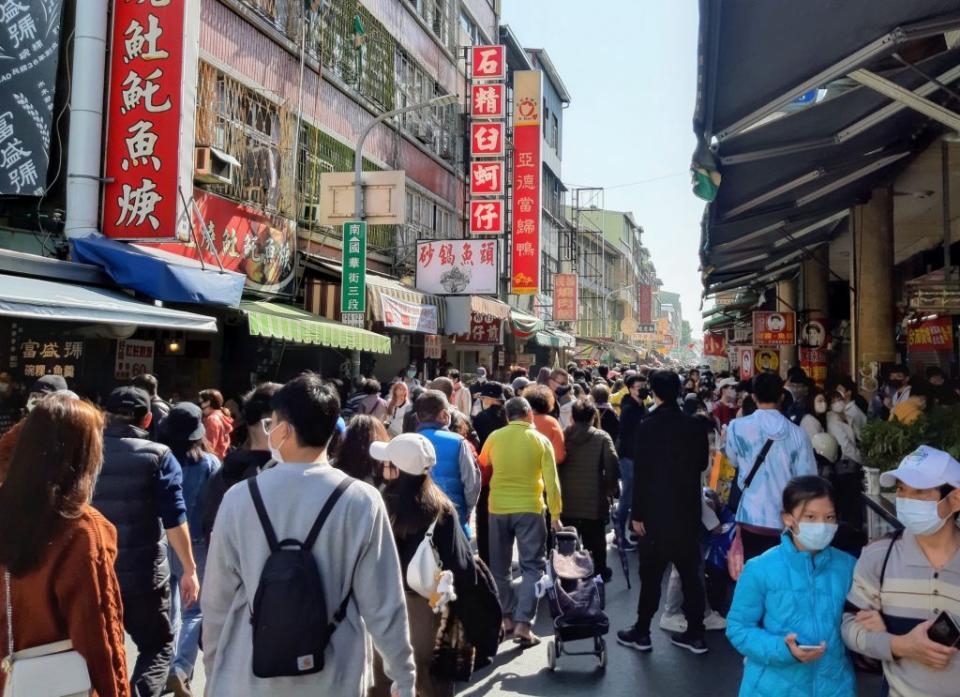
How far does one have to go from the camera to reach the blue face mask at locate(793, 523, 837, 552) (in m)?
3.34

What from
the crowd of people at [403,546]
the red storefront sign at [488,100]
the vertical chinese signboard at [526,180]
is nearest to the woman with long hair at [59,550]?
A: the crowd of people at [403,546]

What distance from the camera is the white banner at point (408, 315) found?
48.4 feet

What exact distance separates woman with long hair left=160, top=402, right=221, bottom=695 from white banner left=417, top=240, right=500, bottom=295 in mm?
12458

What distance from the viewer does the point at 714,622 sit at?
645 centimetres

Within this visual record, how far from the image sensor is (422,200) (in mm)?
21906

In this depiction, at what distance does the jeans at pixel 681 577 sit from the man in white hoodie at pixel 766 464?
1.48 ft

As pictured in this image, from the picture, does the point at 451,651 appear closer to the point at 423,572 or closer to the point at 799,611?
the point at 423,572

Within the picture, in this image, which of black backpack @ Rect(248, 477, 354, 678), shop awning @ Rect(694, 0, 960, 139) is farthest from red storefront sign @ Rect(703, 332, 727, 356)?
black backpack @ Rect(248, 477, 354, 678)

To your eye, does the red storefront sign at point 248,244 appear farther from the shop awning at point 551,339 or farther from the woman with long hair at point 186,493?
the shop awning at point 551,339

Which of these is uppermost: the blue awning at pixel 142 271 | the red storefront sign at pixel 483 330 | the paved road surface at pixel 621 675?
the red storefront sign at pixel 483 330

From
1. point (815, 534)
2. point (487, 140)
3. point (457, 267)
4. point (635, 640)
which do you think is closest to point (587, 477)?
point (635, 640)

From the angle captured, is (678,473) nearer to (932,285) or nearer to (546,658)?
(546,658)

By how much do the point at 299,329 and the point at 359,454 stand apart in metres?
7.02

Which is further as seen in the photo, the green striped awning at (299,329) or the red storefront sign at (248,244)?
the red storefront sign at (248,244)
